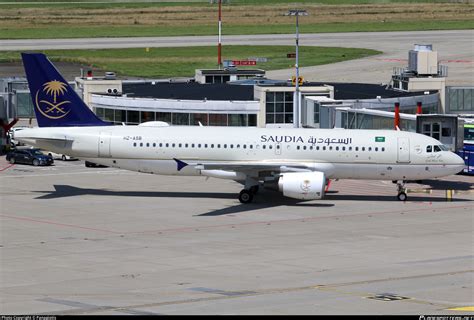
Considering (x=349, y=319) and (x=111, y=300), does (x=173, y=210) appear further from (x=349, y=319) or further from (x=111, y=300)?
(x=349, y=319)

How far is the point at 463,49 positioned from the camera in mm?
164750

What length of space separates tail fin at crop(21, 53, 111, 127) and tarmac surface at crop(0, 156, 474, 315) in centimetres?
477

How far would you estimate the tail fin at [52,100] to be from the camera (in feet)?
243

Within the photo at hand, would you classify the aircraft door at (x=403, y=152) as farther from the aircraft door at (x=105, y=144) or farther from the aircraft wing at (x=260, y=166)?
the aircraft door at (x=105, y=144)

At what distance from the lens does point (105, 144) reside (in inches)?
2852

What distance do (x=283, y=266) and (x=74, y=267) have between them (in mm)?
9241

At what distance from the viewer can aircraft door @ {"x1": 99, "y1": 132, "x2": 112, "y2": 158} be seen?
2852 inches

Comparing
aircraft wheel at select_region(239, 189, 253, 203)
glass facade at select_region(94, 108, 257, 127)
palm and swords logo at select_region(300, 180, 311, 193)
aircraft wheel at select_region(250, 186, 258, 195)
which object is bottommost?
aircraft wheel at select_region(239, 189, 253, 203)

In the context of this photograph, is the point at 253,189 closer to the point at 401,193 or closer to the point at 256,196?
the point at 256,196

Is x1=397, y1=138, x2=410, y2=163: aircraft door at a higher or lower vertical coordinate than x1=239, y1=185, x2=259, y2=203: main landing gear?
higher

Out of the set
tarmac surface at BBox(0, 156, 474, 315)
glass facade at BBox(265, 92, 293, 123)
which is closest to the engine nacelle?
tarmac surface at BBox(0, 156, 474, 315)

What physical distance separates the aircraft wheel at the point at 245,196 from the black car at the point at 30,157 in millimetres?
24133

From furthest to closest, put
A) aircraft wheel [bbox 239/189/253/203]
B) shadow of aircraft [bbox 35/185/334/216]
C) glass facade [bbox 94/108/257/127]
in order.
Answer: glass facade [bbox 94/108/257/127]
aircraft wheel [bbox 239/189/253/203]
shadow of aircraft [bbox 35/185/334/216]

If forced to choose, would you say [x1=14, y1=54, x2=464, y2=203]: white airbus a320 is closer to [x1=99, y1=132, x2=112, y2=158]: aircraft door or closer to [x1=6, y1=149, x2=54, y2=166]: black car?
[x1=99, y1=132, x2=112, y2=158]: aircraft door
